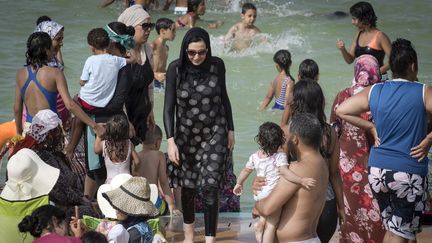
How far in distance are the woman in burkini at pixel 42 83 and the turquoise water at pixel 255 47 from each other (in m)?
3.97

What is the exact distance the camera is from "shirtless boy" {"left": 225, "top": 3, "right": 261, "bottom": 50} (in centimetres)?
1491

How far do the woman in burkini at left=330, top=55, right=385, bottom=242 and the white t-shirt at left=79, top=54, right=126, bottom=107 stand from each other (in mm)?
1751

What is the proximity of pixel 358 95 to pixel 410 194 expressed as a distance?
0.74 m

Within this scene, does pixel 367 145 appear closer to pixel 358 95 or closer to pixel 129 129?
pixel 358 95

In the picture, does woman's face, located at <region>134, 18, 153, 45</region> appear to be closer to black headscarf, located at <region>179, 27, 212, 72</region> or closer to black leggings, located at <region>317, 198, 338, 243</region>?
black headscarf, located at <region>179, 27, 212, 72</region>

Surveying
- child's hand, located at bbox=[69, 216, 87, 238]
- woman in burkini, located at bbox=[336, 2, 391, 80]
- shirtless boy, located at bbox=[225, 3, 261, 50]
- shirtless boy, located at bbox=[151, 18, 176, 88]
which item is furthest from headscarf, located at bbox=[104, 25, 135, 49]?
shirtless boy, located at bbox=[225, 3, 261, 50]

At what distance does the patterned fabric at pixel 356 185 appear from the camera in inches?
309

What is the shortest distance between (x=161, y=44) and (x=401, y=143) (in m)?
5.56

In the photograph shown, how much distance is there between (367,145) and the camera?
7.84 metres

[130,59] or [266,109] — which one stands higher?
[130,59]

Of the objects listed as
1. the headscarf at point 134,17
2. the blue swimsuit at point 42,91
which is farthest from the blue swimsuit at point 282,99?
the blue swimsuit at point 42,91

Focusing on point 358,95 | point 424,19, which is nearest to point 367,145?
point 358,95

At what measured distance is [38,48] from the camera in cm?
810

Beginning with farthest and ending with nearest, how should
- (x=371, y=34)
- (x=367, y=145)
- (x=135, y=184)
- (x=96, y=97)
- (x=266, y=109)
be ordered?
(x=266, y=109)
(x=371, y=34)
(x=96, y=97)
(x=367, y=145)
(x=135, y=184)
